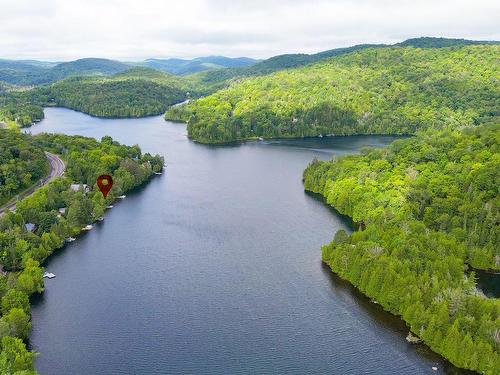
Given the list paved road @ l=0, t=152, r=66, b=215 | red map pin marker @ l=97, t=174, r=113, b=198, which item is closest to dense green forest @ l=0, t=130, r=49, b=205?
paved road @ l=0, t=152, r=66, b=215

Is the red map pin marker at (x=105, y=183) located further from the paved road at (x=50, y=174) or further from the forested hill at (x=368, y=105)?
the forested hill at (x=368, y=105)

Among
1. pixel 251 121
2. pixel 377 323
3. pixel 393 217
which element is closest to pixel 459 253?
pixel 393 217

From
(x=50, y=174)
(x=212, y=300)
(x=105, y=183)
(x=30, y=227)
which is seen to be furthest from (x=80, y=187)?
(x=212, y=300)

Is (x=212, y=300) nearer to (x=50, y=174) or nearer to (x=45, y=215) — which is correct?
(x=45, y=215)

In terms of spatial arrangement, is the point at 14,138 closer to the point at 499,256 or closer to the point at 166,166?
the point at 166,166

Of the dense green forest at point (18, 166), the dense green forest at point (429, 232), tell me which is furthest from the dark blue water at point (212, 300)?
the dense green forest at point (18, 166)
